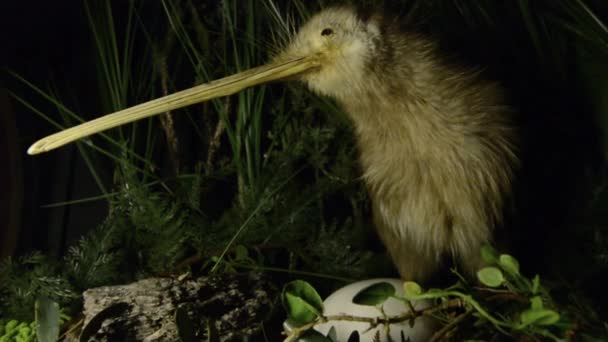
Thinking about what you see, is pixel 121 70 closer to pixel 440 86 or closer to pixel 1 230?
pixel 1 230

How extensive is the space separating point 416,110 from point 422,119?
0.01 m

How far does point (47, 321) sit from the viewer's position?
70 centimetres

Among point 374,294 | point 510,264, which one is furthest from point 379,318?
point 510,264

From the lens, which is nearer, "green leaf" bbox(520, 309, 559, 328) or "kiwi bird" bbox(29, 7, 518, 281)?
"green leaf" bbox(520, 309, 559, 328)

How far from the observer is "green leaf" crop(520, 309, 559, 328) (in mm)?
Answer: 562

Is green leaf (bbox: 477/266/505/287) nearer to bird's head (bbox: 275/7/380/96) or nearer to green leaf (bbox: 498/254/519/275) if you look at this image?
green leaf (bbox: 498/254/519/275)

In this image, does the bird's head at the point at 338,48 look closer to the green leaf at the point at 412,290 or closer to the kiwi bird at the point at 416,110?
the kiwi bird at the point at 416,110

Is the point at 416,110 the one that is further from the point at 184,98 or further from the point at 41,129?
the point at 41,129

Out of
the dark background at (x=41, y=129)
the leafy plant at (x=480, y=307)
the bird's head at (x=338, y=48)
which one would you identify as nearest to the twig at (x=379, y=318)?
the leafy plant at (x=480, y=307)

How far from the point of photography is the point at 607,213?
0.80m

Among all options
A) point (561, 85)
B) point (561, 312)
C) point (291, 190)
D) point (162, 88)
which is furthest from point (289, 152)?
point (561, 312)

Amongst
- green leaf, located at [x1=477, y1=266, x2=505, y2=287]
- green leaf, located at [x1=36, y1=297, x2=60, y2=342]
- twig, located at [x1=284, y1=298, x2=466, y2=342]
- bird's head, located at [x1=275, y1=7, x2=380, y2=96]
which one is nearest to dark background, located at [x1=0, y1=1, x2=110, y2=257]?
green leaf, located at [x1=36, y1=297, x2=60, y2=342]

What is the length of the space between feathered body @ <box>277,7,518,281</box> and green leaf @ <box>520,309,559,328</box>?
157 mm

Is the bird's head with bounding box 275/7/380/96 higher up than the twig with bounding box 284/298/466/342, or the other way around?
the bird's head with bounding box 275/7/380/96
